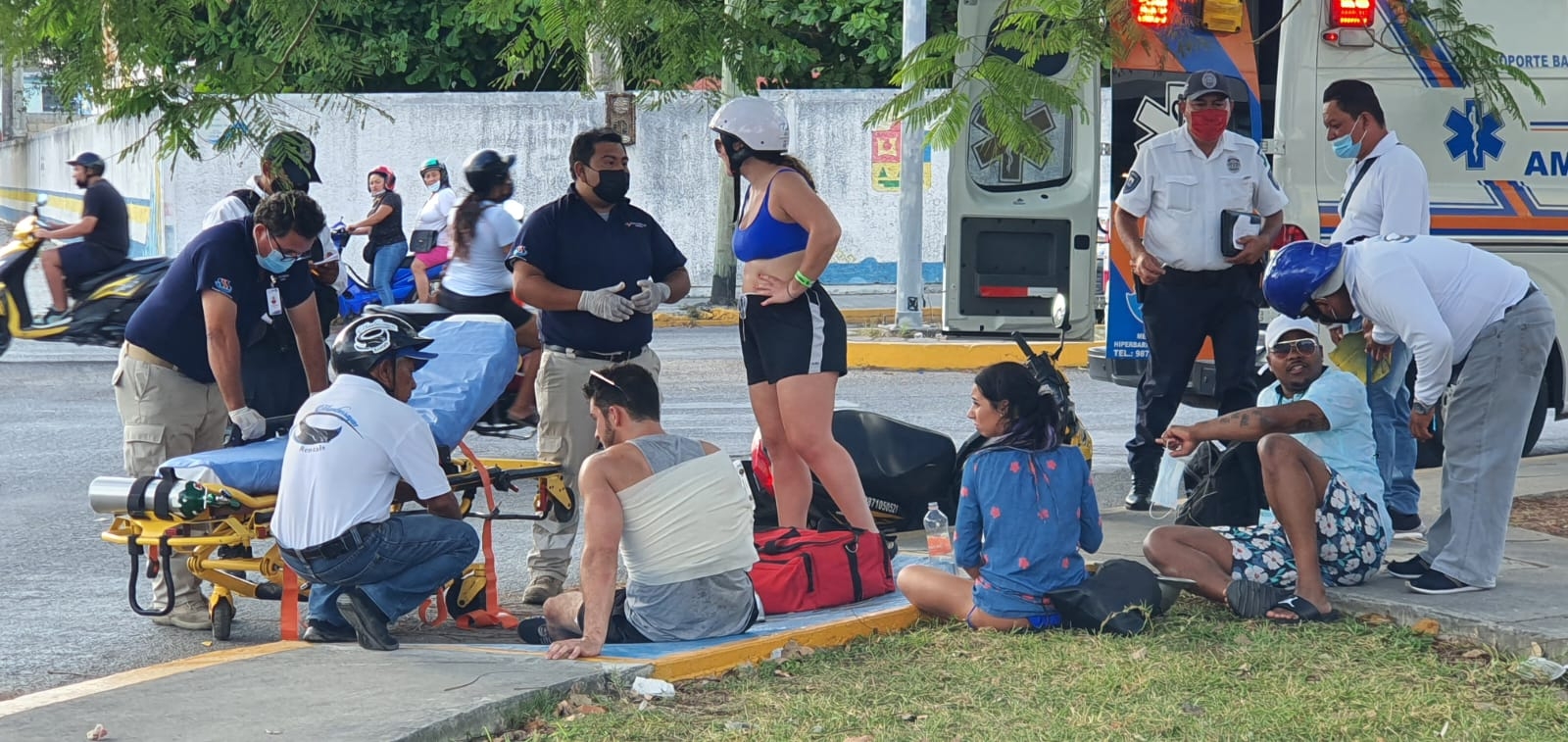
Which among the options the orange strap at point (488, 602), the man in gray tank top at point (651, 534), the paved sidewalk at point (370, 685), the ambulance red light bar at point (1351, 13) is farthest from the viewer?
the ambulance red light bar at point (1351, 13)

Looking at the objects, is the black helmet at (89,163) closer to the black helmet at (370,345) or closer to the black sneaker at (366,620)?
the black helmet at (370,345)

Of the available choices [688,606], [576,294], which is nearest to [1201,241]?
[576,294]

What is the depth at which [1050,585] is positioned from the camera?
5.58m

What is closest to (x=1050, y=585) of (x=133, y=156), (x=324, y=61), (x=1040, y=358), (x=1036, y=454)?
(x=1036, y=454)

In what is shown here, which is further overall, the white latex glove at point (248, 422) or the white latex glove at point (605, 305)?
the white latex glove at point (605, 305)

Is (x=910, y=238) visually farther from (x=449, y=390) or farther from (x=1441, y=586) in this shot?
(x=1441, y=586)

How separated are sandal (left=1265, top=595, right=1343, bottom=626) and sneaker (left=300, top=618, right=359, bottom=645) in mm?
3034

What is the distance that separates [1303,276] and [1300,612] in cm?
110

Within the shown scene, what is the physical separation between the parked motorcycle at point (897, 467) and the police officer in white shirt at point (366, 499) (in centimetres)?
197

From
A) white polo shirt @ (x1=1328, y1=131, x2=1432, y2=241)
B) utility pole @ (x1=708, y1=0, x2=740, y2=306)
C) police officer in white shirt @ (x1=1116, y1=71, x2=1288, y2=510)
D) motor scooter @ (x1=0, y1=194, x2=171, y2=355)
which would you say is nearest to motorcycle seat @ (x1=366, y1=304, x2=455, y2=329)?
police officer in white shirt @ (x1=1116, y1=71, x2=1288, y2=510)

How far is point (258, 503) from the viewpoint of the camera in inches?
224

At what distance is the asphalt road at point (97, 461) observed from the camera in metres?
6.02

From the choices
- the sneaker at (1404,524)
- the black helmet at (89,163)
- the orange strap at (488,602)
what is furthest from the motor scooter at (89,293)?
the sneaker at (1404,524)

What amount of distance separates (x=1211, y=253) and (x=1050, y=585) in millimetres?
2418
